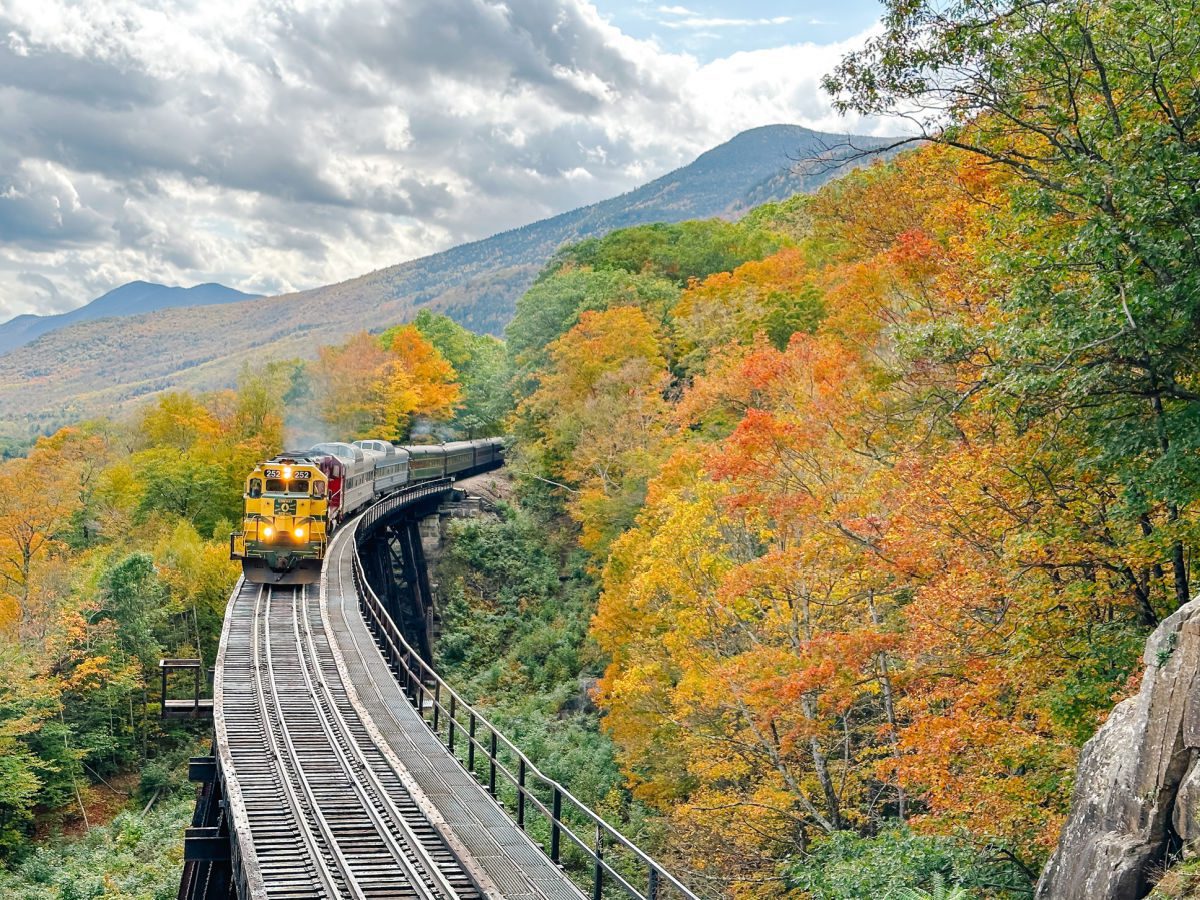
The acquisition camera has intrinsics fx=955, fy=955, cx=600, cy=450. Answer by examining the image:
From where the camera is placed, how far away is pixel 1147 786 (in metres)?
8.97

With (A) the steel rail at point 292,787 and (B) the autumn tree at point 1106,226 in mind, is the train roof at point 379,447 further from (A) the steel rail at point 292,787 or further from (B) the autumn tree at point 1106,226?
(B) the autumn tree at point 1106,226

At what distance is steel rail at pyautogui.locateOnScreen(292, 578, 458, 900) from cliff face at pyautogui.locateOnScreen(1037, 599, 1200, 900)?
7.04m

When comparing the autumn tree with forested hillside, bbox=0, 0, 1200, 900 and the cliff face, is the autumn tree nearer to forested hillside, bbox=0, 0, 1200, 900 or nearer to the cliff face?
forested hillside, bbox=0, 0, 1200, 900

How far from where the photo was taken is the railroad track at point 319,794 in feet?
39.1

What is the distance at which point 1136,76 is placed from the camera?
11.6m

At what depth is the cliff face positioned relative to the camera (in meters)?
8.70

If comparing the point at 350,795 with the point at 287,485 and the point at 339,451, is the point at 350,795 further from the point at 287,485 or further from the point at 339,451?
the point at 339,451

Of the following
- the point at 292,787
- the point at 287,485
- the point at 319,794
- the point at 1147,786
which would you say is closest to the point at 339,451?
the point at 287,485

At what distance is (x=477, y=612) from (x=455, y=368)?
117 ft

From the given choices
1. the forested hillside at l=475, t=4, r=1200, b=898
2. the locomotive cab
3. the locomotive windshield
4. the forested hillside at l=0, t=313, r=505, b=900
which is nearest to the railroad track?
the locomotive cab

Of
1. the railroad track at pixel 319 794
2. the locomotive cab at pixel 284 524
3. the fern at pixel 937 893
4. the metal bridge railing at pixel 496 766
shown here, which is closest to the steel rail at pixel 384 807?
the railroad track at pixel 319 794

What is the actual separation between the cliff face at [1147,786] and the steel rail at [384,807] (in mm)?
7037

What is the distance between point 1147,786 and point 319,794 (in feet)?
36.5

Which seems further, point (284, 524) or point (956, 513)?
point (284, 524)
